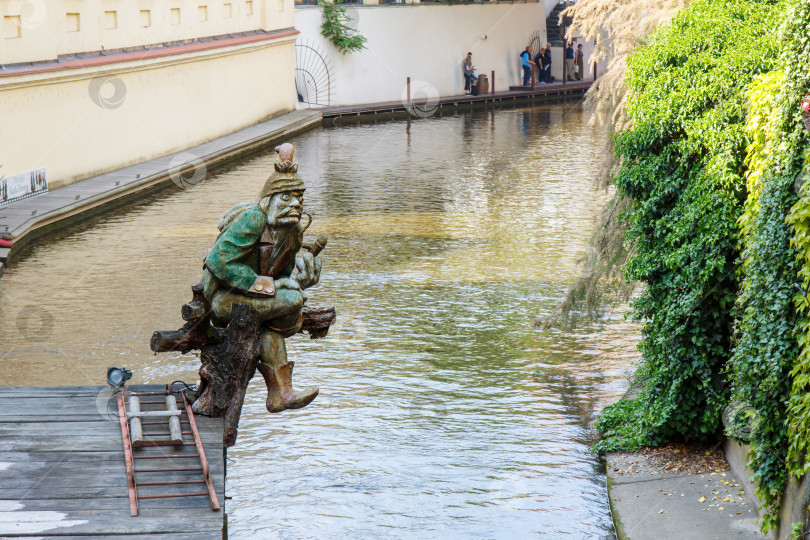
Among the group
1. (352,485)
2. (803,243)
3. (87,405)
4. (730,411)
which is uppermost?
(803,243)

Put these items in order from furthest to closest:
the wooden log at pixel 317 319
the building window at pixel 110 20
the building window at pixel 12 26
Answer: the building window at pixel 110 20 → the building window at pixel 12 26 → the wooden log at pixel 317 319

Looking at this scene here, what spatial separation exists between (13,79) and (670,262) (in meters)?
13.7

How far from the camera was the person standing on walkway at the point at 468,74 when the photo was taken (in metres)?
40.2

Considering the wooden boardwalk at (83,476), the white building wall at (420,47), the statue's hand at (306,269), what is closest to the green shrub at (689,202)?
the statue's hand at (306,269)

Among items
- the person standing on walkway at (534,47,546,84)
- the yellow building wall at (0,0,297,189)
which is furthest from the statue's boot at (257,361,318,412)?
the person standing on walkway at (534,47,546,84)

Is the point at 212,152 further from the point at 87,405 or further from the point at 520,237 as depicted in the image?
the point at 87,405

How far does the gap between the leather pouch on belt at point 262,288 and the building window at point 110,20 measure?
688 inches

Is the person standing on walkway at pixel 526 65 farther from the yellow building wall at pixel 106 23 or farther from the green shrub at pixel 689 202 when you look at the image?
the green shrub at pixel 689 202

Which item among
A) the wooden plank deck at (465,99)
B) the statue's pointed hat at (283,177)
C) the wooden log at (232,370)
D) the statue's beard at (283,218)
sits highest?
the statue's pointed hat at (283,177)

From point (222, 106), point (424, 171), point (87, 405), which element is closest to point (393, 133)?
point (222, 106)

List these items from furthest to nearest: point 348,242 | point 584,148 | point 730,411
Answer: point 584,148 → point 348,242 → point 730,411

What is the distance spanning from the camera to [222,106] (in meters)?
28.3

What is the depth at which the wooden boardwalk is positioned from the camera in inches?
192

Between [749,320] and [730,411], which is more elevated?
[749,320]
